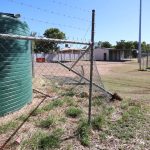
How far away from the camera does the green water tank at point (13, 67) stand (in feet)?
25.0

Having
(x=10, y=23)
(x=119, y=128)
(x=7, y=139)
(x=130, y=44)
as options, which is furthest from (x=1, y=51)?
(x=130, y=44)

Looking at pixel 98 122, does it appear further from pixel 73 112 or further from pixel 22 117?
pixel 22 117

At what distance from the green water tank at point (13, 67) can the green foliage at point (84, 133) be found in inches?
76.3

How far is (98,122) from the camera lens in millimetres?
7203

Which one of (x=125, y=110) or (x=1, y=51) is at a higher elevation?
(x=1, y=51)

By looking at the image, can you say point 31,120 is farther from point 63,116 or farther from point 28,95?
point 28,95

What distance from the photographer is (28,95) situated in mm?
9109

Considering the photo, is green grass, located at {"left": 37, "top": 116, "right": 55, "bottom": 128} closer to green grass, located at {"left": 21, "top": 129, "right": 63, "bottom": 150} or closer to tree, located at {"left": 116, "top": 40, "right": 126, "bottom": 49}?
green grass, located at {"left": 21, "top": 129, "right": 63, "bottom": 150}

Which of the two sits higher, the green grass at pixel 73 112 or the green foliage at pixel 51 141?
the green grass at pixel 73 112

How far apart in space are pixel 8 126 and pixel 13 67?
1725 mm

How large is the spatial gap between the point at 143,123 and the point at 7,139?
3.20 meters

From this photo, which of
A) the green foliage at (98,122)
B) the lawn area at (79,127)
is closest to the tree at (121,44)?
the lawn area at (79,127)

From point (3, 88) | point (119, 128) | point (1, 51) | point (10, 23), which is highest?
point (10, 23)

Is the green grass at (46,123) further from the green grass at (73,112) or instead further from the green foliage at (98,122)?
the green foliage at (98,122)
